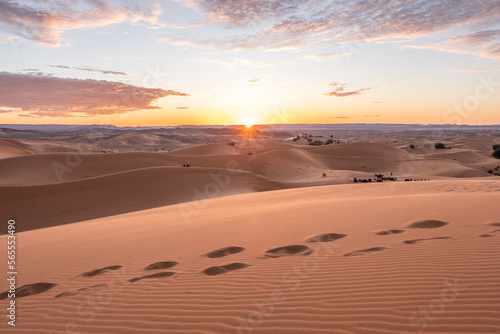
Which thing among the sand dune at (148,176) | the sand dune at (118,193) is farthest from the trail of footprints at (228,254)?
the sand dune at (148,176)

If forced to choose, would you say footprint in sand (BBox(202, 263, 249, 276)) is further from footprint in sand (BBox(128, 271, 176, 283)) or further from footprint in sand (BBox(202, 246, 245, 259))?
footprint in sand (BBox(202, 246, 245, 259))

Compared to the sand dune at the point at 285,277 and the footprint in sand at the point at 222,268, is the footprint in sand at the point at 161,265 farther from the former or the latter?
the footprint in sand at the point at 222,268

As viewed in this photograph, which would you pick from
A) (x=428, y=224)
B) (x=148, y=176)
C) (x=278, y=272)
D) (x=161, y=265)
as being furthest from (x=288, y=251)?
(x=148, y=176)

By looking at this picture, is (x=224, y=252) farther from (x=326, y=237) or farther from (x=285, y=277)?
(x=326, y=237)

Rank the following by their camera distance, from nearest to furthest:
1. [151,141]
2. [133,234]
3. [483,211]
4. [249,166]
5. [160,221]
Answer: [483,211] → [133,234] → [160,221] → [249,166] → [151,141]

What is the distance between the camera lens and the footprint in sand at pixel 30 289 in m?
4.80

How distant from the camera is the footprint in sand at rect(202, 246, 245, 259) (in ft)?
18.6

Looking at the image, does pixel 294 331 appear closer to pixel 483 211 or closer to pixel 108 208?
pixel 483 211

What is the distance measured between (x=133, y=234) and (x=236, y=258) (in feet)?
11.8

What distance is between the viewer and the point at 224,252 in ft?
19.0

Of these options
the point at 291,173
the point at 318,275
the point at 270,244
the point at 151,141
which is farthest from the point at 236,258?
the point at 151,141

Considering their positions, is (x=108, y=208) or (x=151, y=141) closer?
(x=108, y=208)

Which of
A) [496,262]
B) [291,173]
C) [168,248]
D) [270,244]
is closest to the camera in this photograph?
[496,262]

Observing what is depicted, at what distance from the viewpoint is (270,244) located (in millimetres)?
5988
